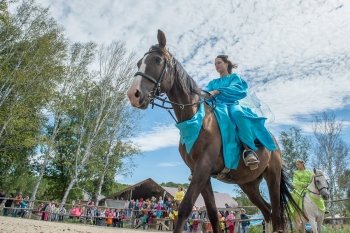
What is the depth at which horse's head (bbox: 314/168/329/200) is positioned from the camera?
949 centimetres

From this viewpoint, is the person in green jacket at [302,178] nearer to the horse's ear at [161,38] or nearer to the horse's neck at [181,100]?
the horse's neck at [181,100]

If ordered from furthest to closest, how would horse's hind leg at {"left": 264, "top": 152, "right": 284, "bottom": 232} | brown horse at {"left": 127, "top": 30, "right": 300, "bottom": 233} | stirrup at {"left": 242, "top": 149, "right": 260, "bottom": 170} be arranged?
1. horse's hind leg at {"left": 264, "top": 152, "right": 284, "bottom": 232}
2. stirrup at {"left": 242, "top": 149, "right": 260, "bottom": 170}
3. brown horse at {"left": 127, "top": 30, "right": 300, "bottom": 233}

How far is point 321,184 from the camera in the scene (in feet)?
32.1

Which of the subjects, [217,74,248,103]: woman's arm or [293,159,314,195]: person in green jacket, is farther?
[293,159,314,195]: person in green jacket

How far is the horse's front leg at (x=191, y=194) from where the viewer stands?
3270 mm

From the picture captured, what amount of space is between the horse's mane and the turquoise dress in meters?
0.48

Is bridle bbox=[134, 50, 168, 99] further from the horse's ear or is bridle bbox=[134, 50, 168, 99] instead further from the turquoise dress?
the turquoise dress

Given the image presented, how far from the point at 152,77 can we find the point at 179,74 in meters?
0.49

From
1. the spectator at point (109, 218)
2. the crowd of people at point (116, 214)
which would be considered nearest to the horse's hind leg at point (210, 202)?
the crowd of people at point (116, 214)

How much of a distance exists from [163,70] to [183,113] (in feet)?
1.88

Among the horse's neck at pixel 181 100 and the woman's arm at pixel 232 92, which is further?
the woman's arm at pixel 232 92

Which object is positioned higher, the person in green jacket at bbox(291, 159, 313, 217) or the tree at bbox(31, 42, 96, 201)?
the tree at bbox(31, 42, 96, 201)

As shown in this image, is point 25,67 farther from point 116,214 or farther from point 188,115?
point 188,115

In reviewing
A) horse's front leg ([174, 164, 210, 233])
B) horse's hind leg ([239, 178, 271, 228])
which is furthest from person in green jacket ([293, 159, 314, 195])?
horse's front leg ([174, 164, 210, 233])
